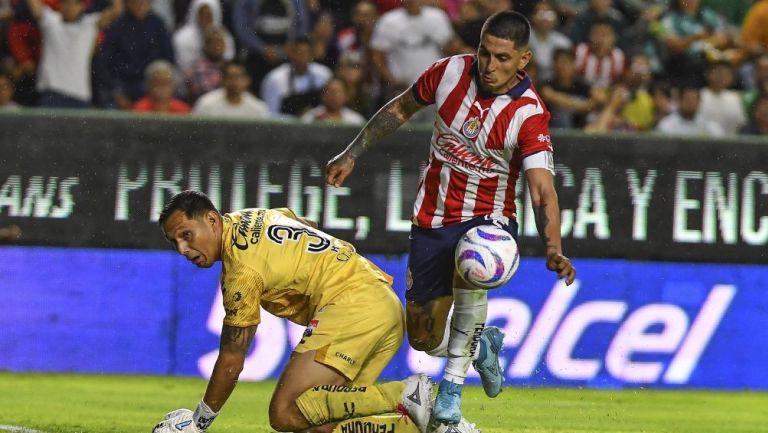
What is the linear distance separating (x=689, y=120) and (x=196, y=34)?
4.98m

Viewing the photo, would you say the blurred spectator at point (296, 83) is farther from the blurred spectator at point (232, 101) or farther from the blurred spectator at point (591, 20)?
the blurred spectator at point (591, 20)

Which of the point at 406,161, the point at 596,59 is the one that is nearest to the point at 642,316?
the point at 406,161

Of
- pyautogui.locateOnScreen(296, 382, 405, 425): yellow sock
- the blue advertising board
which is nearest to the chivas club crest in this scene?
pyautogui.locateOnScreen(296, 382, 405, 425): yellow sock

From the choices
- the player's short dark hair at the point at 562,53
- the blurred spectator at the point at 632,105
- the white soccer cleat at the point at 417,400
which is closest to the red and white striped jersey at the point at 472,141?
the white soccer cleat at the point at 417,400

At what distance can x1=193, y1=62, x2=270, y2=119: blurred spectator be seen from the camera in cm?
1353

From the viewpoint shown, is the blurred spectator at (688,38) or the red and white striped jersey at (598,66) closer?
the red and white striped jersey at (598,66)

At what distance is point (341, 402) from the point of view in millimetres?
8008

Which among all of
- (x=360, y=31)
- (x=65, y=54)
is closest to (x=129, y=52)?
(x=65, y=54)

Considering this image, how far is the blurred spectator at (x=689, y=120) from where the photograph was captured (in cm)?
1458

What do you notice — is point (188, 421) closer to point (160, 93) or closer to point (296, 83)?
point (160, 93)

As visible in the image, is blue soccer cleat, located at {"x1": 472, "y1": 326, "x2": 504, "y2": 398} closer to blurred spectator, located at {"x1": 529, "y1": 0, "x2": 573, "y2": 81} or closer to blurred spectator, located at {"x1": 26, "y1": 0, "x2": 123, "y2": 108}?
blurred spectator, located at {"x1": 26, "y1": 0, "x2": 123, "y2": 108}

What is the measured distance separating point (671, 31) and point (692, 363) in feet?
17.3

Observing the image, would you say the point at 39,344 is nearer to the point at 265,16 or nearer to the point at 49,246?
the point at 49,246

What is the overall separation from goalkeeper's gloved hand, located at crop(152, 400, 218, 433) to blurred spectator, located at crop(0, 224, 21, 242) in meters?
4.66
